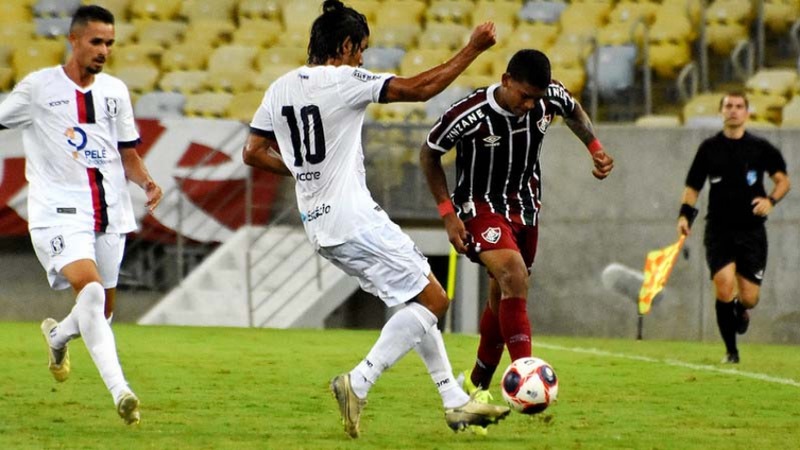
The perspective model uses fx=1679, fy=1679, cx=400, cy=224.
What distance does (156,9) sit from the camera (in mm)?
22172

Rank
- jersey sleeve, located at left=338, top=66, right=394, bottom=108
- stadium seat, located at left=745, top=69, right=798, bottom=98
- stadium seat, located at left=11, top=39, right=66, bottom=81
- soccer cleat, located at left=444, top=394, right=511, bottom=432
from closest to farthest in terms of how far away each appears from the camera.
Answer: jersey sleeve, located at left=338, top=66, right=394, bottom=108
soccer cleat, located at left=444, top=394, right=511, bottom=432
stadium seat, located at left=745, top=69, right=798, bottom=98
stadium seat, located at left=11, top=39, right=66, bottom=81

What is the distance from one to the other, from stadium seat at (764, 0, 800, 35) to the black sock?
6.85m

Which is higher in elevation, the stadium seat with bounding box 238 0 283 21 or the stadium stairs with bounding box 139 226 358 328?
the stadium seat with bounding box 238 0 283 21

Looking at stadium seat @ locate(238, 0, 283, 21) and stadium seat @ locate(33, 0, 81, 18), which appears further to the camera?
stadium seat @ locate(33, 0, 81, 18)

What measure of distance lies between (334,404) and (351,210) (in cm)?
194

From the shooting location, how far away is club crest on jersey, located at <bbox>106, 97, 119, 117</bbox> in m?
8.20

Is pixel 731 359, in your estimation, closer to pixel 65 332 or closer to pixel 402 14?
pixel 65 332

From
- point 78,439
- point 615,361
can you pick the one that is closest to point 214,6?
point 615,361

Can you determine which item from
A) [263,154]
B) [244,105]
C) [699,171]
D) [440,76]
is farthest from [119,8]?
Answer: [440,76]

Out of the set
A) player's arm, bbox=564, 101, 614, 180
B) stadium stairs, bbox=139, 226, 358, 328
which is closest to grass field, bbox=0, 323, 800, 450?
player's arm, bbox=564, 101, 614, 180

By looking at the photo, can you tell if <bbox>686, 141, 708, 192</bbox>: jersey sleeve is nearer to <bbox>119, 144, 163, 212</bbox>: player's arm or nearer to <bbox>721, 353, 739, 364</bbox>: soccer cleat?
<bbox>721, 353, 739, 364</bbox>: soccer cleat

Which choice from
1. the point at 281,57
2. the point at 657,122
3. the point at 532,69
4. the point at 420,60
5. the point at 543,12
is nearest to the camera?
the point at 532,69

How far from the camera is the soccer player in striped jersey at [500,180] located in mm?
8172

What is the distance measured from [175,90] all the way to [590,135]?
39.9 feet
